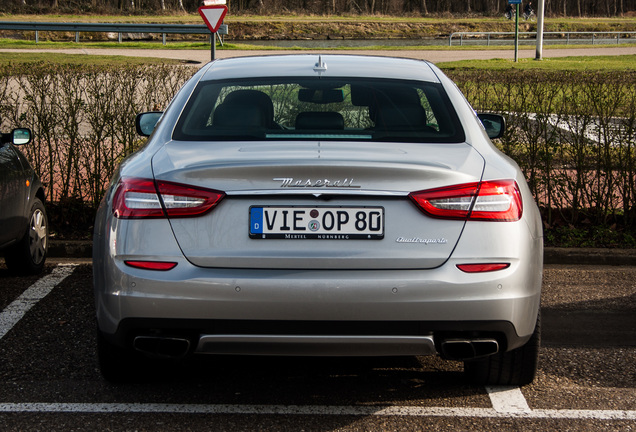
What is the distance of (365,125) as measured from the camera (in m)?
4.68

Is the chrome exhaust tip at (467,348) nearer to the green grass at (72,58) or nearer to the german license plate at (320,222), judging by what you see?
the german license plate at (320,222)

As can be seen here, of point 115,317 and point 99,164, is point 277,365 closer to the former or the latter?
point 115,317

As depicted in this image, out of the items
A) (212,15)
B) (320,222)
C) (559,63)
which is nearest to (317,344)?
(320,222)

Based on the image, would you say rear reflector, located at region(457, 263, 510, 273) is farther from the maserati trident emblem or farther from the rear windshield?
the rear windshield

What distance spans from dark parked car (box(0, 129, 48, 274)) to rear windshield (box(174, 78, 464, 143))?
7.26 feet

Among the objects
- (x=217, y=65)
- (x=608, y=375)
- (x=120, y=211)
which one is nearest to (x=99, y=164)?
(x=217, y=65)

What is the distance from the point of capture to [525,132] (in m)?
8.04

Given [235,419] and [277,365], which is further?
[277,365]

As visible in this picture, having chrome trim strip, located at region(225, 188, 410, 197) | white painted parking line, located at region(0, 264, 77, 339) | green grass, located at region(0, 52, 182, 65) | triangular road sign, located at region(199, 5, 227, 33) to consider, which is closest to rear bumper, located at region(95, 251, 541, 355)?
chrome trim strip, located at region(225, 188, 410, 197)

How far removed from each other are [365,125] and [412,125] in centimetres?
38

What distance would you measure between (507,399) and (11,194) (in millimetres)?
3853

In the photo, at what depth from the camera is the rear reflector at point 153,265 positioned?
363cm

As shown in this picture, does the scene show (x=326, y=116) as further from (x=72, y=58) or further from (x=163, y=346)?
(x=72, y=58)

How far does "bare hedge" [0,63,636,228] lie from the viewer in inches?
311
